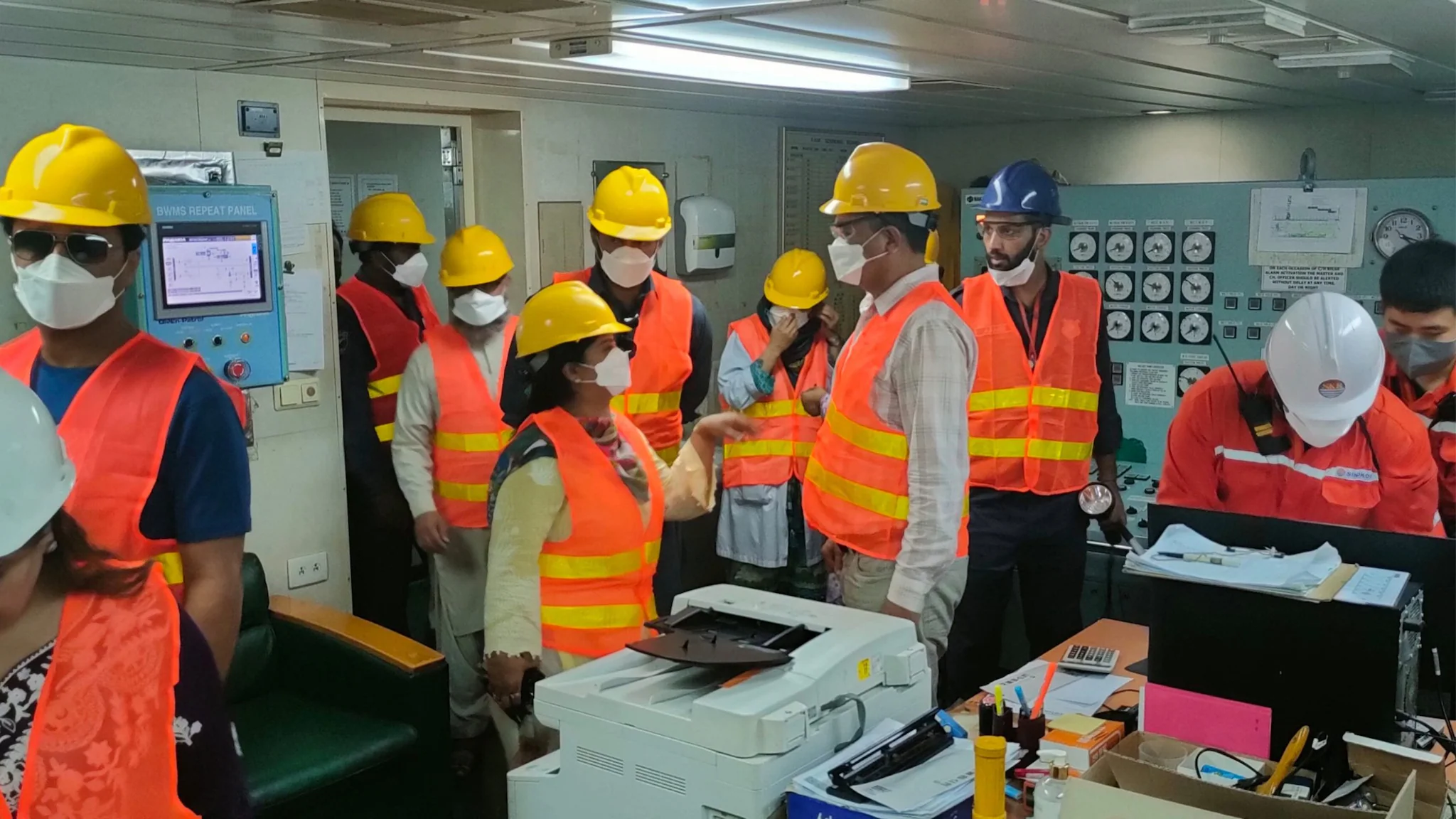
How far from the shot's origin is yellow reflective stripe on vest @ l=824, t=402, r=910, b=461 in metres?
2.54

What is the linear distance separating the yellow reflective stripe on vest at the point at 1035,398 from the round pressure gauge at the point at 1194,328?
1422 millimetres

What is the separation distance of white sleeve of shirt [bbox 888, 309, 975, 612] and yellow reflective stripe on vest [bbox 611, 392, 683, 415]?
4.13ft

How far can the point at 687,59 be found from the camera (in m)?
2.99

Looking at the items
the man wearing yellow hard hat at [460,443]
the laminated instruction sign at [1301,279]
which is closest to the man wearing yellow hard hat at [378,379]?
the man wearing yellow hard hat at [460,443]

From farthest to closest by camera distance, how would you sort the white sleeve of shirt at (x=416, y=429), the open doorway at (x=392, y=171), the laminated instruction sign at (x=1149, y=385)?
1. the laminated instruction sign at (x=1149, y=385)
2. the open doorway at (x=392, y=171)
3. the white sleeve of shirt at (x=416, y=429)

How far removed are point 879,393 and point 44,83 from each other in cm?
209

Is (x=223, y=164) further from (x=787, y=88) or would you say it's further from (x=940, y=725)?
(x=940, y=725)

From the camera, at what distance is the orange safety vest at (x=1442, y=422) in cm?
276

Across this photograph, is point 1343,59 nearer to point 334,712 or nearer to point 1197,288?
point 1197,288

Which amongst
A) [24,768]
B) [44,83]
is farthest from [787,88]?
[24,768]

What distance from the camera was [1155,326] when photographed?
14.8 ft

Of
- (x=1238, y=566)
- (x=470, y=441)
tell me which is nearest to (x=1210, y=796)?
(x=1238, y=566)

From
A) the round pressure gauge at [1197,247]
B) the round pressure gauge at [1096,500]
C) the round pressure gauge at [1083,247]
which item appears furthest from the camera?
the round pressure gauge at [1083,247]

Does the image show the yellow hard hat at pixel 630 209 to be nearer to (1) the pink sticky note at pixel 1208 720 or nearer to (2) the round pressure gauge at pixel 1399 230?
(1) the pink sticky note at pixel 1208 720
